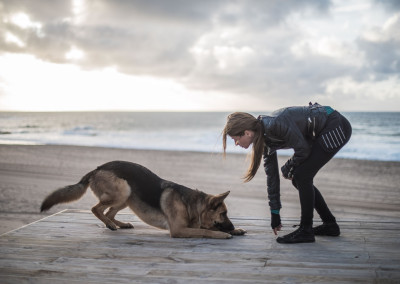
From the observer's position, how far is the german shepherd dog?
453 centimetres

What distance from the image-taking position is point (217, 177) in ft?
41.0

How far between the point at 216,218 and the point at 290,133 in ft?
5.16

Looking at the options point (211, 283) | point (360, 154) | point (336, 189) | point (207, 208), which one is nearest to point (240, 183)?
point (336, 189)

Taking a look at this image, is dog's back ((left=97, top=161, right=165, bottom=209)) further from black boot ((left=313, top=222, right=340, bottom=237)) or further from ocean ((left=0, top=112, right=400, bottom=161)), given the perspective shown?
black boot ((left=313, top=222, right=340, bottom=237))

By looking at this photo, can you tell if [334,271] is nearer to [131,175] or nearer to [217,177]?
[131,175]

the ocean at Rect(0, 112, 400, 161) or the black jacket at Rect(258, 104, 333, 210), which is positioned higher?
the black jacket at Rect(258, 104, 333, 210)

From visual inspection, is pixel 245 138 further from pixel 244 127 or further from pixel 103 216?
pixel 103 216

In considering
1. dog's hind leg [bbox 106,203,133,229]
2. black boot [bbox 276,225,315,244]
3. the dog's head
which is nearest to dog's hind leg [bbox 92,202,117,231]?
dog's hind leg [bbox 106,203,133,229]

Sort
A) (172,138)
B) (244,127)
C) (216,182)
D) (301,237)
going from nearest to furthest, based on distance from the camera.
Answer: (244,127) < (301,237) < (216,182) < (172,138)

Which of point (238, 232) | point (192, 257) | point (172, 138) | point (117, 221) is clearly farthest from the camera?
point (172, 138)

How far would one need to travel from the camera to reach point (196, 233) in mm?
4418

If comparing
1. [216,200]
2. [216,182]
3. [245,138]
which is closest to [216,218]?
[216,200]

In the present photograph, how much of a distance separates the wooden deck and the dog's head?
0.29m

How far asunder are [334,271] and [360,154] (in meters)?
18.1
